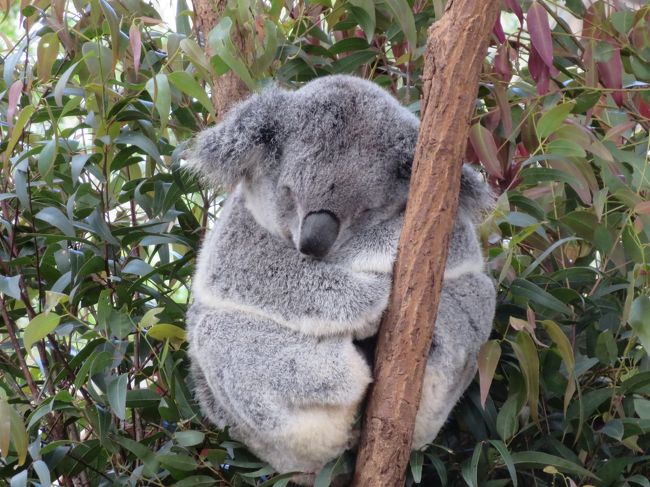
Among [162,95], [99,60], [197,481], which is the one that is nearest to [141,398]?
[197,481]

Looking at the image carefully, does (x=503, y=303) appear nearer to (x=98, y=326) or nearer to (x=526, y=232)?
(x=526, y=232)

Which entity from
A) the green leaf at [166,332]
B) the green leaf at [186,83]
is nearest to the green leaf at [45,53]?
the green leaf at [186,83]

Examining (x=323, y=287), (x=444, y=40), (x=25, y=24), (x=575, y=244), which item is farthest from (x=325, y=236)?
(x=25, y=24)

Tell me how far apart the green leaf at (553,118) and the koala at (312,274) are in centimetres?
22

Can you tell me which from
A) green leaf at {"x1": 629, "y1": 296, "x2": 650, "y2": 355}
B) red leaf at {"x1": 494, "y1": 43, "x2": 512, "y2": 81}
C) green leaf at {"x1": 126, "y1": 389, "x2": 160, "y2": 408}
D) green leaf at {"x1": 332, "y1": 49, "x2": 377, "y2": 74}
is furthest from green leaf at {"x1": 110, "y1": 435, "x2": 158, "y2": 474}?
red leaf at {"x1": 494, "y1": 43, "x2": 512, "y2": 81}

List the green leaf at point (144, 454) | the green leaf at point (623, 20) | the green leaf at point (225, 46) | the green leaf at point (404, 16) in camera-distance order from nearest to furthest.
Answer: the green leaf at point (144, 454) < the green leaf at point (225, 46) < the green leaf at point (404, 16) < the green leaf at point (623, 20)

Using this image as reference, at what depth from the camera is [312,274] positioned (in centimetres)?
223

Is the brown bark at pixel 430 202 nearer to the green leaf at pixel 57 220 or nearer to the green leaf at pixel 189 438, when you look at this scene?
the green leaf at pixel 189 438

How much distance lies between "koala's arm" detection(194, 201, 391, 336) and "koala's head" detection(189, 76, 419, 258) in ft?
0.17

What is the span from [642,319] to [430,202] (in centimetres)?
60

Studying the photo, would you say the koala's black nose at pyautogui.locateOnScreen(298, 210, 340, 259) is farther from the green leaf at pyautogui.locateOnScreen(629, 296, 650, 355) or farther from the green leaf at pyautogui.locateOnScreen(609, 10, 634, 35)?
the green leaf at pyautogui.locateOnScreen(609, 10, 634, 35)

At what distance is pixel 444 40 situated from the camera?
2000 millimetres

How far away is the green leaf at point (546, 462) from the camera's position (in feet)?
7.27

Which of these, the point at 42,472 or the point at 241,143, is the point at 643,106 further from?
the point at 42,472
